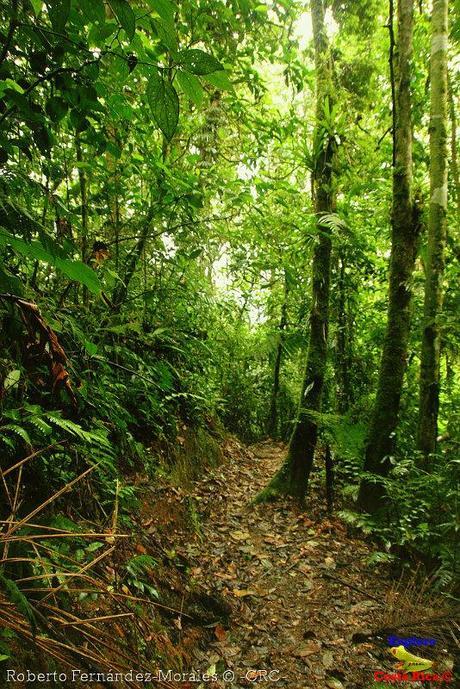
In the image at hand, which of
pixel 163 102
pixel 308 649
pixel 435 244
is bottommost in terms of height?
pixel 308 649

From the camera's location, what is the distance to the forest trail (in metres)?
2.64

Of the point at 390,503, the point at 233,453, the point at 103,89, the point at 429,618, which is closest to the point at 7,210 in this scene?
the point at 103,89

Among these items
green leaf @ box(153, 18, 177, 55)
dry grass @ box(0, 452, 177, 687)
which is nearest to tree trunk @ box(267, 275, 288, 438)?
dry grass @ box(0, 452, 177, 687)

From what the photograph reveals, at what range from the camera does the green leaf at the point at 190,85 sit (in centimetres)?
99

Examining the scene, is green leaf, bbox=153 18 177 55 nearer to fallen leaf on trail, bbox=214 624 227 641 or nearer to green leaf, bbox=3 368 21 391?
green leaf, bbox=3 368 21 391

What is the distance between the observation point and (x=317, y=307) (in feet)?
18.3

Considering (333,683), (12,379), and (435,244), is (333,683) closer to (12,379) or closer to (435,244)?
(12,379)

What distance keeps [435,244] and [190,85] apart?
4.09 metres

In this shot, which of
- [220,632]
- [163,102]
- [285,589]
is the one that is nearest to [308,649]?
[220,632]

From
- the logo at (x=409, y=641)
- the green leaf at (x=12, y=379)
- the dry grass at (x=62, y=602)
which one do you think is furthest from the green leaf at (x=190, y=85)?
the logo at (x=409, y=641)

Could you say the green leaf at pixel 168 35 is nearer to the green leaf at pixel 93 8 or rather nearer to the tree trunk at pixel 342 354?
the green leaf at pixel 93 8

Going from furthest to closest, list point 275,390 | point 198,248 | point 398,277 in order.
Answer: point 275,390, point 398,277, point 198,248

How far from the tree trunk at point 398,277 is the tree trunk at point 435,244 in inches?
11.4

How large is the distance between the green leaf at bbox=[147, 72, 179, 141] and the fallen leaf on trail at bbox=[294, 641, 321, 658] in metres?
3.46
